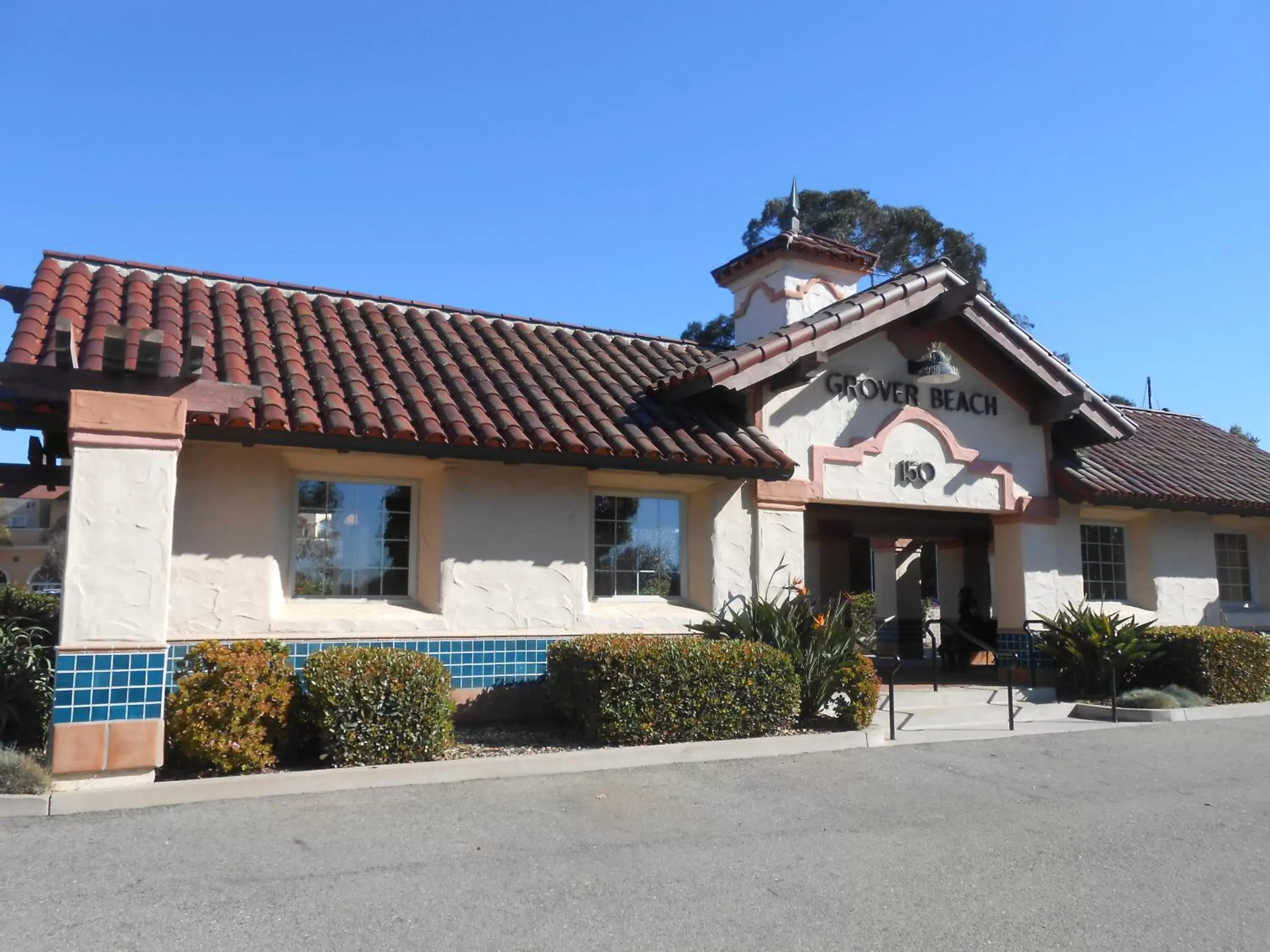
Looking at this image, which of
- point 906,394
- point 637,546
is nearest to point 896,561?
point 906,394

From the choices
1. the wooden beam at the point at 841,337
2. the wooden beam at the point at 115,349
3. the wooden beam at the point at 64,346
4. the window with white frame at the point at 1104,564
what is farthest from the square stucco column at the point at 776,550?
the wooden beam at the point at 64,346

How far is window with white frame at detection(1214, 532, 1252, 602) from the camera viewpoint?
17891mm

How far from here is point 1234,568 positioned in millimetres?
18062

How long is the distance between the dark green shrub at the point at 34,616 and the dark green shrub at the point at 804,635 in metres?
6.36

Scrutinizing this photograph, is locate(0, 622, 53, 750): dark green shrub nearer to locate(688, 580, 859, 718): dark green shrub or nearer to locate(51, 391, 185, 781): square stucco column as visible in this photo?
locate(51, 391, 185, 781): square stucco column

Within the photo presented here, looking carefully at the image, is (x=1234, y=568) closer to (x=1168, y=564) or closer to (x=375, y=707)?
(x=1168, y=564)

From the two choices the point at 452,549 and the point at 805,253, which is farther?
the point at 805,253

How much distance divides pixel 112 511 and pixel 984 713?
9.88 metres

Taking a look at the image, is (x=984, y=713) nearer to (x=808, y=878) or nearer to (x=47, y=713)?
(x=808, y=878)

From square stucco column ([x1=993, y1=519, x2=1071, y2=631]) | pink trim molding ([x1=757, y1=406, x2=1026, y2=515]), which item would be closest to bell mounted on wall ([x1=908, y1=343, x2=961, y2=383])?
pink trim molding ([x1=757, y1=406, x2=1026, y2=515])

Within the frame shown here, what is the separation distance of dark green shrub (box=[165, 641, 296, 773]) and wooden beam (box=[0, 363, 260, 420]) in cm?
197

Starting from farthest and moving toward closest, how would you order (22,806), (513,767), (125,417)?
(513,767) < (125,417) < (22,806)

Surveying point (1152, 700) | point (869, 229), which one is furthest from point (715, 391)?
point (869, 229)

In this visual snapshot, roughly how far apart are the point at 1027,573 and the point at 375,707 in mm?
9857
